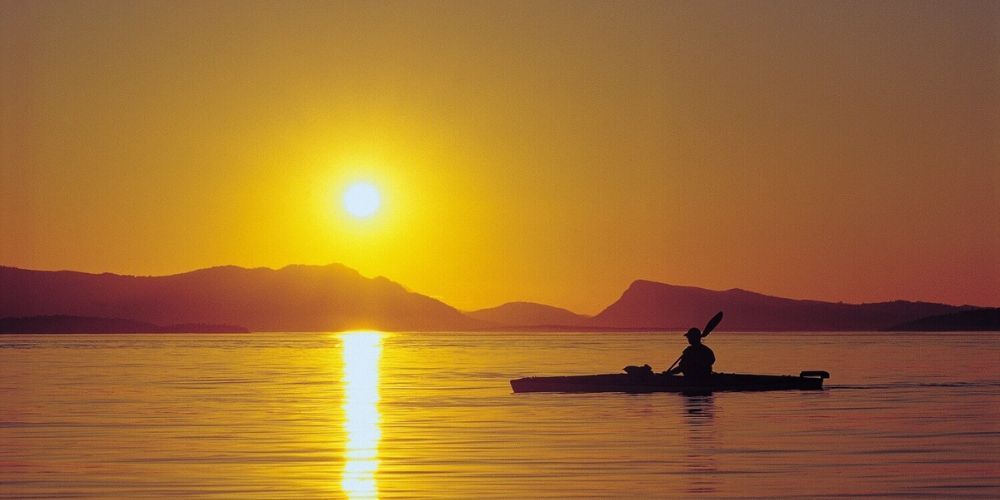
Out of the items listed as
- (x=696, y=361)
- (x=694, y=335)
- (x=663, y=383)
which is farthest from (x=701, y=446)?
(x=663, y=383)

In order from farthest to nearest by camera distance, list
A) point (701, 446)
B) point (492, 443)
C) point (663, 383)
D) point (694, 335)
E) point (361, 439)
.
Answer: point (663, 383) → point (694, 335) → point (361, 439) → point (492, 443) → point (701, 446)

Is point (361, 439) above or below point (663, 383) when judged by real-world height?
below

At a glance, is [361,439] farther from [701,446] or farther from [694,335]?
[694,335]

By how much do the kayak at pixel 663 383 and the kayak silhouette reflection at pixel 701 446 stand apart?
748mm

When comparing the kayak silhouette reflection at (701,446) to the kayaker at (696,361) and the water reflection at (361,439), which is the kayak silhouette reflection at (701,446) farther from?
the water reflection at (361,439)

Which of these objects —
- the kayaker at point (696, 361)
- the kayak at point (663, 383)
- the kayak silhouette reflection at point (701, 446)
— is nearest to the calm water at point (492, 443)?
the kayak silhouette reflection at point (701, 446)

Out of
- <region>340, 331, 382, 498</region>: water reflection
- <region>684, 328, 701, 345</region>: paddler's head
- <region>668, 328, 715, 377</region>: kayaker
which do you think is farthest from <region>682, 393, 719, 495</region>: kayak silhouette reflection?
<region>340, 331, 382, 498</region>: water reflection

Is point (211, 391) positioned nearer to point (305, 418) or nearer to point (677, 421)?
Answer: point (305, 418)

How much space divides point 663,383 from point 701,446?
20161mm

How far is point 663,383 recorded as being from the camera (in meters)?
59.7

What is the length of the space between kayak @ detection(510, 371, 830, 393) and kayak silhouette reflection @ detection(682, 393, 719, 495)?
75 centimetres

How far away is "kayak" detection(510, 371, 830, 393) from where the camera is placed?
59.6 meters

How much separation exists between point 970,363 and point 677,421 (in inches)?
2778

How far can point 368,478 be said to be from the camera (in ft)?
103
